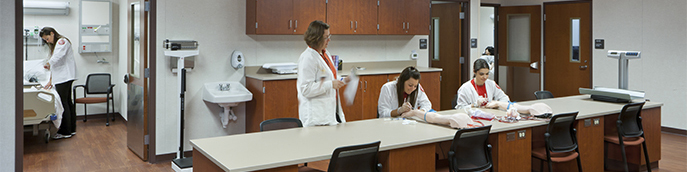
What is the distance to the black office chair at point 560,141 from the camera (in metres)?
3.90

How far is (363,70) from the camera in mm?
6352

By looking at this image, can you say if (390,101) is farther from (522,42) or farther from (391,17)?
(522,42)

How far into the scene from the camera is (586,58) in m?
7.67

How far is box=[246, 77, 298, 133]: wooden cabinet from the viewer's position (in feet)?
17.3

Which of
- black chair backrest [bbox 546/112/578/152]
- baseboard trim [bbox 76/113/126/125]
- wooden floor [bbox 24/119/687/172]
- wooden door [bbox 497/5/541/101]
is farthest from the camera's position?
wooden door [bbox 497/5/541/101]

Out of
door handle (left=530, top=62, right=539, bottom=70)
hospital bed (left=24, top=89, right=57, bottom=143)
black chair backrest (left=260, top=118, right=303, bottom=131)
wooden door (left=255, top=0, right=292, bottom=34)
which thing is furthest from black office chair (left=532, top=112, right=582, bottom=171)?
hospital bed (left=24, top=89, right=57, bottom=143)

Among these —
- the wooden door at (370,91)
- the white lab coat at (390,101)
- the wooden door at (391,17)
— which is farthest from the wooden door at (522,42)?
the white lab coat at (390,101)

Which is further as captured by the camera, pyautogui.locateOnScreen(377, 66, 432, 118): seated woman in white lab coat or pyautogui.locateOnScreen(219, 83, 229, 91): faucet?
pyautogui.locateOnScreen(219, 83, 229, 91): faucet

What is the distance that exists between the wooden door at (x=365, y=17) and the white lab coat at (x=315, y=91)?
256 centimetres

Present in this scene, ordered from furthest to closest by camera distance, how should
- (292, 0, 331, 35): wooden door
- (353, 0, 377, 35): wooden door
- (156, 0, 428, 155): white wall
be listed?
(353, 0, 377, 35): wooden door → (292, 0, 331, 35): wooden door → (156, 0, 428, 155): white wall

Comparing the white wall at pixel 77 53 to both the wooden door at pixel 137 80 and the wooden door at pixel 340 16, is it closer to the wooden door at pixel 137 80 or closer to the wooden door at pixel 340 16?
the wooden door at pixel 137 80

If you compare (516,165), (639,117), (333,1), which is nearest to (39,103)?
(333,1)

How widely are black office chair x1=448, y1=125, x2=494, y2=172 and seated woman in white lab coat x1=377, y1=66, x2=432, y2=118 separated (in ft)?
2.50

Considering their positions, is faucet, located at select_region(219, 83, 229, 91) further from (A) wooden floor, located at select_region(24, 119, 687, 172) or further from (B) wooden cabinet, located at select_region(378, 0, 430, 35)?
(B) wooden cabinet, located at select_region(378, 0, 430, 35)
